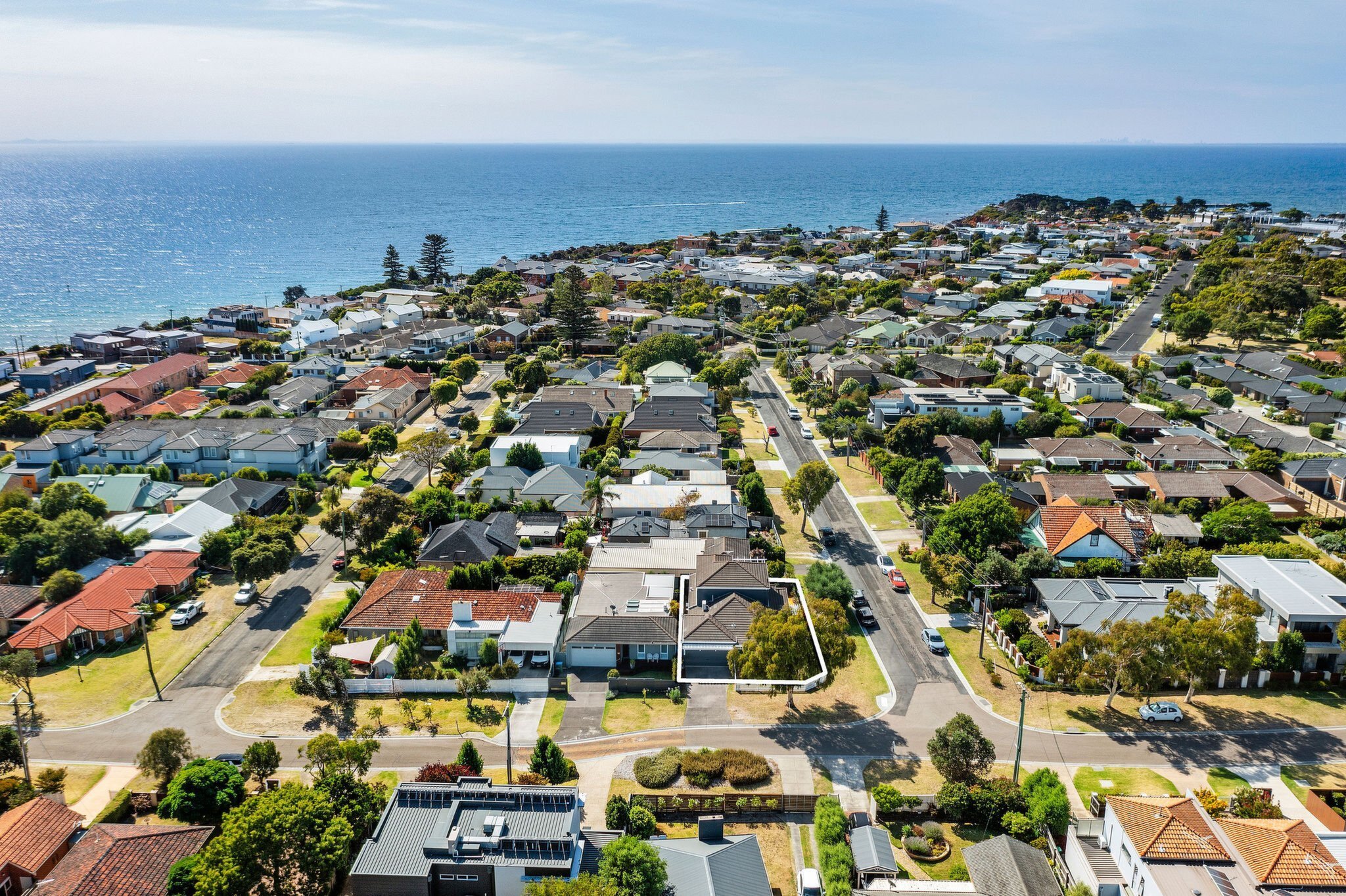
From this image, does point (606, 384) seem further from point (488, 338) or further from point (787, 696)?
point (787, 696)

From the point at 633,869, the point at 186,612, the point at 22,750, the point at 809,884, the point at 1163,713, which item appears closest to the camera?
the point at 633,869

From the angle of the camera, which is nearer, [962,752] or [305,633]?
[962,752]

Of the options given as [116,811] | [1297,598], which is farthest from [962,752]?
[116,811]

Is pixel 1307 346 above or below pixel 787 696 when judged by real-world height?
above

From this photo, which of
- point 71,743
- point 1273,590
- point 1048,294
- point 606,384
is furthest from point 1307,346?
point 71,743

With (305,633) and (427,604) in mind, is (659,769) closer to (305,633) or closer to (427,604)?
(427,604)

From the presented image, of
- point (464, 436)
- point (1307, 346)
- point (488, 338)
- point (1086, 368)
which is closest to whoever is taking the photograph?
point (464, 436)

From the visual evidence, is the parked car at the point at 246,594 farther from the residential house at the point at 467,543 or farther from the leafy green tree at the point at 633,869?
the leafy green tree at the point at 633,869
